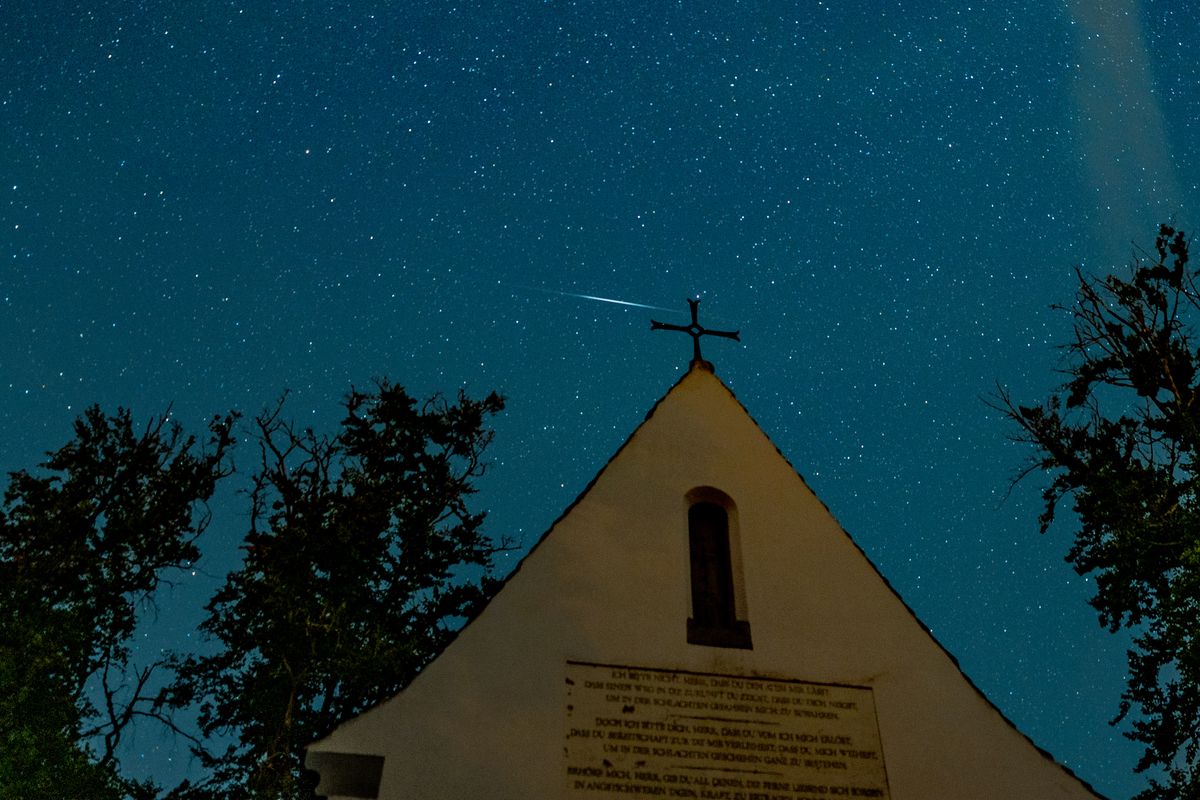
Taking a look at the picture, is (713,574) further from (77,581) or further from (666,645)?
(77,581)

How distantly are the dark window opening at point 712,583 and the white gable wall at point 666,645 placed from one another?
0.13 metres

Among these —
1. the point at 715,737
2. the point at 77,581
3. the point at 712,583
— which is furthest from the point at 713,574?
the point at 77,581

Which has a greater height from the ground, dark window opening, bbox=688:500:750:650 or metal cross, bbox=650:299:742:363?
metal cross, bbox=650:299:742:363

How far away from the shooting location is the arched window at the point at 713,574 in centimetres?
798

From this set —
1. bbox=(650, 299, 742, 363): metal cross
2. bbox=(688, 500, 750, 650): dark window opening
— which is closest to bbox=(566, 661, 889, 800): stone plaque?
Result: bbox=(688, 500, 750, 650): dark window opening

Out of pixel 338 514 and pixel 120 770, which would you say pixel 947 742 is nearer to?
pixel 338 514

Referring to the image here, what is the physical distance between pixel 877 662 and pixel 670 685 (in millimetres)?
2162

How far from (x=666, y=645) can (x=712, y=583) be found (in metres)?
1.06

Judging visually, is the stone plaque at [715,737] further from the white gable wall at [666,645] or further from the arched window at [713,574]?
the arched window at [713,574]

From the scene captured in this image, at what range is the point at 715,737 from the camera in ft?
23.4

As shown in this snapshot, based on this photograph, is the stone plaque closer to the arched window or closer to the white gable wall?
the white gable wall

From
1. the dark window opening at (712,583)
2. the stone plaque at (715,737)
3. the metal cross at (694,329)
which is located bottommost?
the stone plaque at (715,737)

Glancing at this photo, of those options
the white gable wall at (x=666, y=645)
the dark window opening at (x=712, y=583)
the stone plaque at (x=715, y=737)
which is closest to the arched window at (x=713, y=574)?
the dark window opening at (x=712, y=583)

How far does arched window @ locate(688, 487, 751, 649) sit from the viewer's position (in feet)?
26.2
